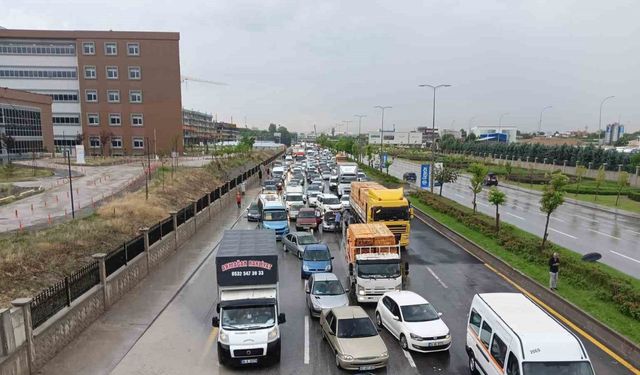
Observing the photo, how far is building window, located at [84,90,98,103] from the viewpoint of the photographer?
8106 cm

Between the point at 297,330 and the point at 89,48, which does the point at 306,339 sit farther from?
the point at 89,48

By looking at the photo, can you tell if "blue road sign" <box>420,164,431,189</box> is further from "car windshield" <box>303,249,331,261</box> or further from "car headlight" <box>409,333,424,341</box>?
"car headlight" <box>409,333,424,341</box>

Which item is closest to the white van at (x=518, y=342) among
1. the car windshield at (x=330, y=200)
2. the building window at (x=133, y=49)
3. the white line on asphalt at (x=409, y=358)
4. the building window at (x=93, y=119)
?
the white line on asphalt at (x=409, y=358)

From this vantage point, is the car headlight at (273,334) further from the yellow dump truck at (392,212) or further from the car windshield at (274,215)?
the car windshield at (274,215)

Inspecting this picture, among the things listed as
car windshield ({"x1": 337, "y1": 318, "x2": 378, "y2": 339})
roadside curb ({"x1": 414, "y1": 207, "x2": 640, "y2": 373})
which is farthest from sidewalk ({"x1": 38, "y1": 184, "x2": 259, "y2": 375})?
roadside curb ({"x1": 414, "y1": 207, "x2": 640, "y2": 373})

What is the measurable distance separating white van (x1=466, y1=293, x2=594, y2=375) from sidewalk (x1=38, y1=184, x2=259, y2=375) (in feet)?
33.3

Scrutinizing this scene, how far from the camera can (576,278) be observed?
18141 millimetres

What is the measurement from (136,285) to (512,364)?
50.6 feet

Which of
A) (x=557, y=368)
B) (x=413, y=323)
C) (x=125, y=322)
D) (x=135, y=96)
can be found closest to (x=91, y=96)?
(x=135, y=96)

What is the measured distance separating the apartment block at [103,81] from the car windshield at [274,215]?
2219 inches

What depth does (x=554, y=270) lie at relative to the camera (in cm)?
1712

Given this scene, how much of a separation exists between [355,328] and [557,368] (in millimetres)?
5297

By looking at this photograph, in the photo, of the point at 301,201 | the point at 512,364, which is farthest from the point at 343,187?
the point at 512,364

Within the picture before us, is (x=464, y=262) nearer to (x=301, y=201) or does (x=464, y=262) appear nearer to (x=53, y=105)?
(x=301, y=201)
